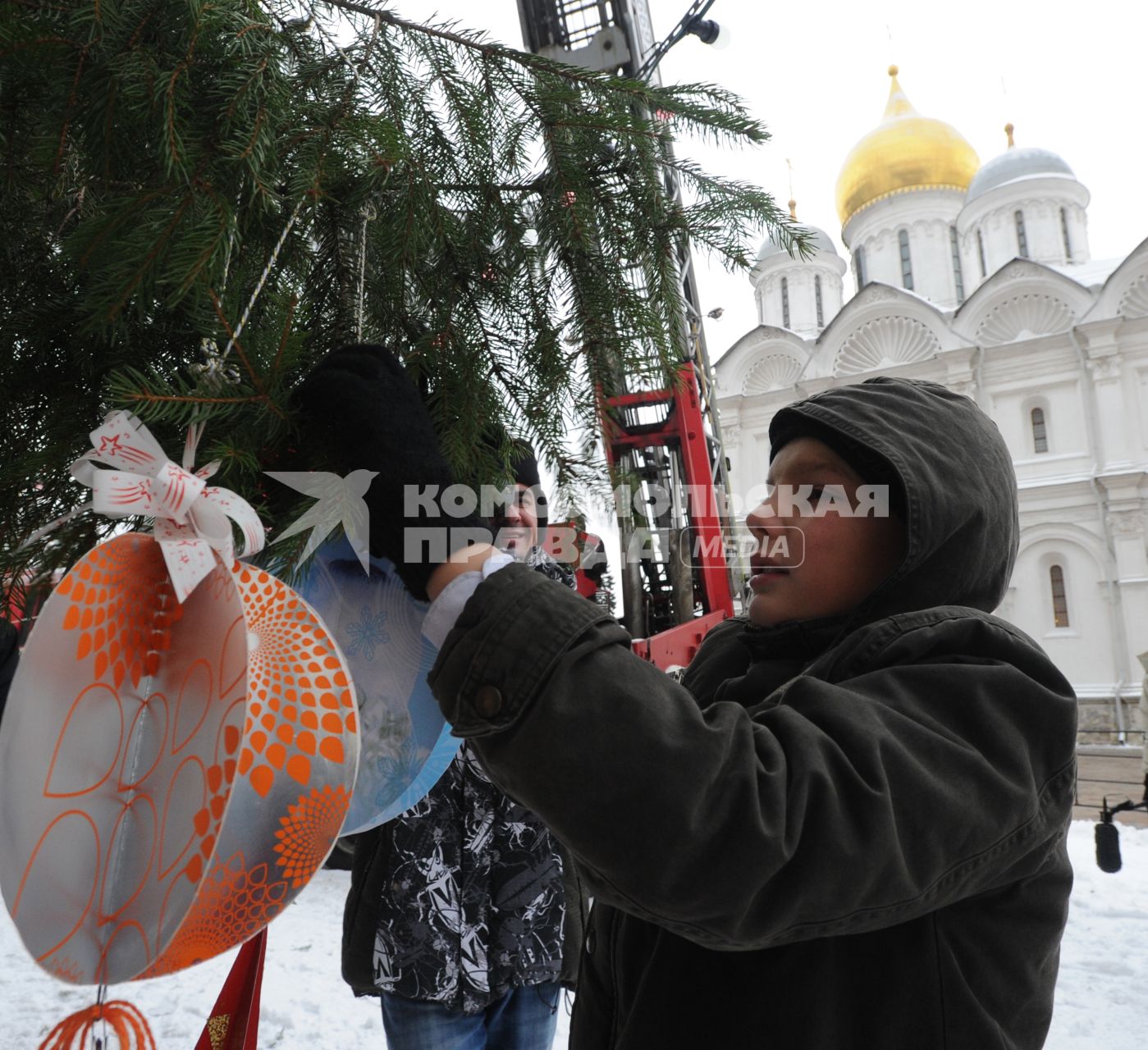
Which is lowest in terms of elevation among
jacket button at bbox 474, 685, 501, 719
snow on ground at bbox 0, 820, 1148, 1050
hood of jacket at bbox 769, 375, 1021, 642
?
snow on ground at bbox 0, 820, 1148, 1050

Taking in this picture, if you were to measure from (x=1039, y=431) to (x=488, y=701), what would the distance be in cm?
2236

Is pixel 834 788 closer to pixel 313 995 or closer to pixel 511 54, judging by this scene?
pixel 511 54

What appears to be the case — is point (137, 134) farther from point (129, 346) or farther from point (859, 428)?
point (859, 428)

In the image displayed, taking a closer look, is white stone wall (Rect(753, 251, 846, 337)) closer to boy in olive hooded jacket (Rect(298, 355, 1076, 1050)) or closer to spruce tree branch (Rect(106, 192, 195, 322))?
boy in olive hooded jacket (Rect(298, 355, 1076, 1050))

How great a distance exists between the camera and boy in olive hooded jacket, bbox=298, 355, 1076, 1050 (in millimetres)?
596

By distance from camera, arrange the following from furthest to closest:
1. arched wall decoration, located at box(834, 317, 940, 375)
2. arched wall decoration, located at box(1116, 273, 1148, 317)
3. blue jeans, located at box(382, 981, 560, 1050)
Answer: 1. arched wall decoration, located at box(834, 317, 940, 375)
2. arched wall decoration, located at box(1116, 273, 1148, 317)
3. blue jeans, located at box(382, 981, 560, 1050)

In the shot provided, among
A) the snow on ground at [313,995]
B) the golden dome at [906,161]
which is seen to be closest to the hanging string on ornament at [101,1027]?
the snow on ground at [313,995]

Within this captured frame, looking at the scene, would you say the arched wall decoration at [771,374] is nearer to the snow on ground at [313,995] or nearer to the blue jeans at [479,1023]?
the snow on ground at [313,995]

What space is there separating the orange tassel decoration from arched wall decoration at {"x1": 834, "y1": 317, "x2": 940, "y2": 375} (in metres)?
22.0

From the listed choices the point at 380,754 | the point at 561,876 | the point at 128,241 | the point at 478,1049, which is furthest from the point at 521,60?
the point at 478,1049

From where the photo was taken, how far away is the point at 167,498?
66 centimetres

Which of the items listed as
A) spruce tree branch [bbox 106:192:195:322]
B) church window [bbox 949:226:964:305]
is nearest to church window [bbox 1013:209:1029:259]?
church window [bbox 949:226:964:305]

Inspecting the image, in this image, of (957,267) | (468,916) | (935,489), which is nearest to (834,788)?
(935,489)

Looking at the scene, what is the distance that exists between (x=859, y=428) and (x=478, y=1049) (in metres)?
1.47
